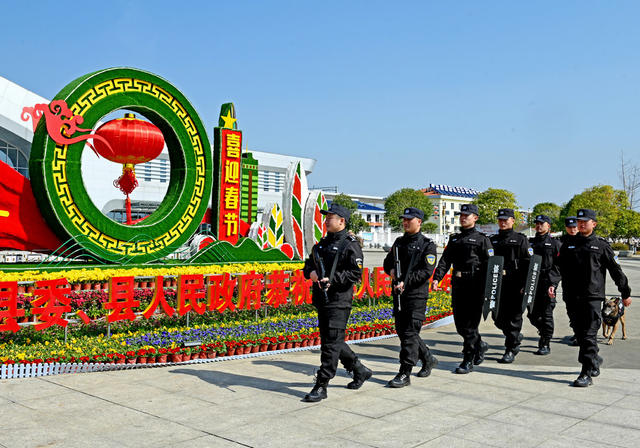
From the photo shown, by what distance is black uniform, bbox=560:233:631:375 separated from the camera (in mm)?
5961

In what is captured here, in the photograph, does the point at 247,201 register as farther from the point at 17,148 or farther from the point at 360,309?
the point at 17,148

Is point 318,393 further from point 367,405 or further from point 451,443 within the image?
point 451,443

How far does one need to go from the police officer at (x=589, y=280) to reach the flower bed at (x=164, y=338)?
3298 mm

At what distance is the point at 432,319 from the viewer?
1000 centimetres

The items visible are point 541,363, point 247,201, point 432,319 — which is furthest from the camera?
point 247,201

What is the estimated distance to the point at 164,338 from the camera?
716 centimetres

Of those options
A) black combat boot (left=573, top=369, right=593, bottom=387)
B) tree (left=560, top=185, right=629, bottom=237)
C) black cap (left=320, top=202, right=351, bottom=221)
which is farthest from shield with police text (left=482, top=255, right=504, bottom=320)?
tree (left=560, top=185, right=629, bottom=237)

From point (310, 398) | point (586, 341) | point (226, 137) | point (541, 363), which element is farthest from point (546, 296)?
point (226, 137)

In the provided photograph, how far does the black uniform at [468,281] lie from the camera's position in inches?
252

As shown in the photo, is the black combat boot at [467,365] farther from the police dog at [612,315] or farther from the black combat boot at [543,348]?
the police dog at [612,315]

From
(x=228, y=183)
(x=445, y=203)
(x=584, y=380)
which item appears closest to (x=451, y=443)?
(x=584, y=380)

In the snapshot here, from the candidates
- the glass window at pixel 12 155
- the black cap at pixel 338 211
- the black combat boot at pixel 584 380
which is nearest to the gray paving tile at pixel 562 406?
the black combat boot at pixel 584 380

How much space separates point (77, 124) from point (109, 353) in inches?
171

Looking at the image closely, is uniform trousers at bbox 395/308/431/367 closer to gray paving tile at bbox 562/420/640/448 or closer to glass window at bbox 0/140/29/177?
gray paving tile at bbox 562/420/640/448
